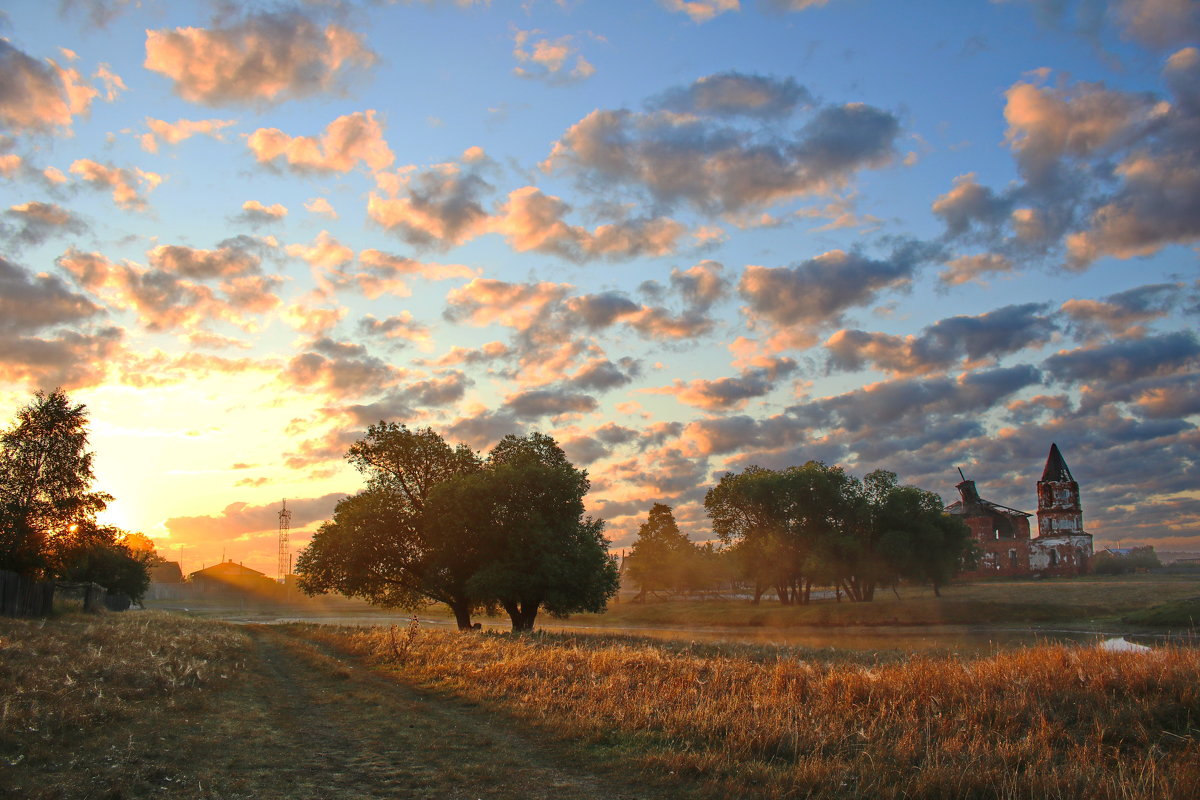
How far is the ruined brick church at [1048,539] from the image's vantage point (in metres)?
109

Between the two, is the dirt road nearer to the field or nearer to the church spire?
the field

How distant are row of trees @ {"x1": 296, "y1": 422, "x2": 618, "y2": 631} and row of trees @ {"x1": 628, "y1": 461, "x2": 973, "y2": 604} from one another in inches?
1425

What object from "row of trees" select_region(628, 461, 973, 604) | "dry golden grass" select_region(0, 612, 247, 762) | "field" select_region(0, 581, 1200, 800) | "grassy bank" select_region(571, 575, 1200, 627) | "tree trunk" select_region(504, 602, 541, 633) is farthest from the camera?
"row of trees" select_region(628, 461, 973, 604)

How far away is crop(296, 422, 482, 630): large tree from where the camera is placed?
45531 millimetres

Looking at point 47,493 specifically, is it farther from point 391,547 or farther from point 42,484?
point 391,547

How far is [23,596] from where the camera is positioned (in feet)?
129

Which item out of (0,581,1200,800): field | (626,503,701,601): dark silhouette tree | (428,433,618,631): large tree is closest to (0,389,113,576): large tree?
(428,433,618,631): large tree

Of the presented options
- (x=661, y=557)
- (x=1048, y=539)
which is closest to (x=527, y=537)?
(x=661, y=557)

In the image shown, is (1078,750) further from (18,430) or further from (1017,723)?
(18,430)

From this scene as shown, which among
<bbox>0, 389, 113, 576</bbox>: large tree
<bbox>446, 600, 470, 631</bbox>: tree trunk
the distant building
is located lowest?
the distant building

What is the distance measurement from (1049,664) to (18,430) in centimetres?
5237

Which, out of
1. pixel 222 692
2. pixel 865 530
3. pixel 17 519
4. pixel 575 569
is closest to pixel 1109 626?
pixel 865 530

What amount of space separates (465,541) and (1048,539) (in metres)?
101

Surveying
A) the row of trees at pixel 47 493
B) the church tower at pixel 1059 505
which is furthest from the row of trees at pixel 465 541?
the church tower at pixel 1059 505
